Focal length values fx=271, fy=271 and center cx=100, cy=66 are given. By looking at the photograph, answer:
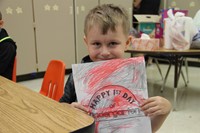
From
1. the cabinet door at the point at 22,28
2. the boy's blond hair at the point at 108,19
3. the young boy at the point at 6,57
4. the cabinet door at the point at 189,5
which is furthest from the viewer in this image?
the cabinet door at the point at 189,5

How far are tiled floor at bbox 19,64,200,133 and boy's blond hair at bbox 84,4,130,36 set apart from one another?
4.93 ft

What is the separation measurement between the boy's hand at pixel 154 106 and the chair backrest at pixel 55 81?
627mm

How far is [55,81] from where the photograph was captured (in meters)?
1.44

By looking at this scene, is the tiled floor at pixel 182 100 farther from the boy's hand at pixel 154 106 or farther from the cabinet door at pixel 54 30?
the boy's hand at pixel 154 106

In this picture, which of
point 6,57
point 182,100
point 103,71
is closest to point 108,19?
point 103,71

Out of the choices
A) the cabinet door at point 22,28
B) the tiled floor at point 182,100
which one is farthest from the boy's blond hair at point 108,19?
the cabinet door at point 22,28

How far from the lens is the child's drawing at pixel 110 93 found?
804 millimetres

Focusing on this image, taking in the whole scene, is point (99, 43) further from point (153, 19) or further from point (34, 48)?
point (34, 48)

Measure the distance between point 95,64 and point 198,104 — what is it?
2.33 meters

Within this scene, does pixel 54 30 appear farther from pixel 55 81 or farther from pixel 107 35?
pixel 107 35

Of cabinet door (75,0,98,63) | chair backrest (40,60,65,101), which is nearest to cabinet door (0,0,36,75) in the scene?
cabinet door (75,0,98,63)

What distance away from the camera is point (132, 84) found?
0.81 metres

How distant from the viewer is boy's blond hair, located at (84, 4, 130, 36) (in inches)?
36.2

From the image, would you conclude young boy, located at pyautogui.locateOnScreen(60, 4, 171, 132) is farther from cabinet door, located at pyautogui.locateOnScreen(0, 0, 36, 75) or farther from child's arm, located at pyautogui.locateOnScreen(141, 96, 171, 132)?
cabinet door, located at pyautogui.locateOnScreen(0, 0, 36, 75)
